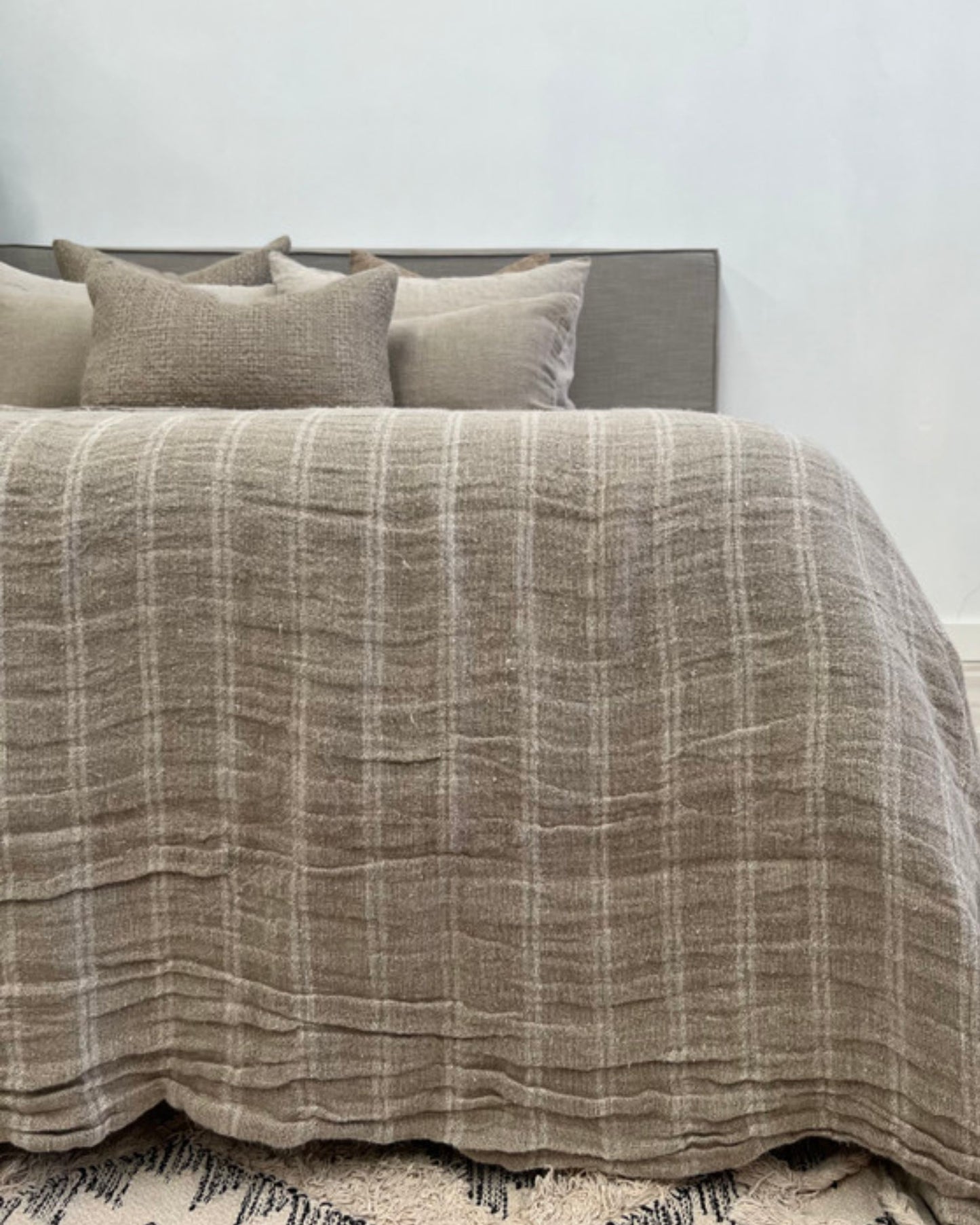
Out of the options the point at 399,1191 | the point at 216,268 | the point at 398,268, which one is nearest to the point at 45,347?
the point at 216,268

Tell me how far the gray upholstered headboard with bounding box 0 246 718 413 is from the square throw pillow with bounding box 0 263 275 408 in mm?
699

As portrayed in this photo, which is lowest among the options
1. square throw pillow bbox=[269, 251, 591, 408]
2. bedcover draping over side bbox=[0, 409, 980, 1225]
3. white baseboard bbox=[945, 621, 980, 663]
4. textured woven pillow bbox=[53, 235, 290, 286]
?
white baseboard bbox=[945, 621, 980, 663]

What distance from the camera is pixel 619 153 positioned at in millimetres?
2480

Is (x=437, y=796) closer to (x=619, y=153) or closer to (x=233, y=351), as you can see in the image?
(x=233, y=351)

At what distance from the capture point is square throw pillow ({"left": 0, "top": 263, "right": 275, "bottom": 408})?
1.90 m

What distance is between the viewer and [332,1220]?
0.80m

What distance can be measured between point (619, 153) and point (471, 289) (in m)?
0.68

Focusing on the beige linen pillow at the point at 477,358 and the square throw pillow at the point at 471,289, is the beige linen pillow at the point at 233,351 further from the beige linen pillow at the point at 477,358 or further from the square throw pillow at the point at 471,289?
the square throw pillow at the point at 471,289

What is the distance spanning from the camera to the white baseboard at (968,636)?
2615 mm

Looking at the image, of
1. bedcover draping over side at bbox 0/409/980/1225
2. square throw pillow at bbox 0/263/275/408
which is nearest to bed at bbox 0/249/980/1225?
bedcover draping over side at bbox 0/409/980/1225

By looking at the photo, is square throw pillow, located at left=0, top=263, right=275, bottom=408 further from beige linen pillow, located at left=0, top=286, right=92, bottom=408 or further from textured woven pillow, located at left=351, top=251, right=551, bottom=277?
textured woven pillow, located at left=351, top=251, right=551, bottom=277

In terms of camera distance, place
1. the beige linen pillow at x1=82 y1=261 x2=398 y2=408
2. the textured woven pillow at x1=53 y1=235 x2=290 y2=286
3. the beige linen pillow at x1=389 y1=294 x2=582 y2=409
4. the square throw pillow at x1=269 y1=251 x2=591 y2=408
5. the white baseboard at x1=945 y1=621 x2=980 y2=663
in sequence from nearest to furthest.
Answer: the beige linen pillow at x1=82 y1=261 x2=398 y2=408, the beige linen pillow at x1=389 y1=294 x2=582 y2=409, the square throw pillow at x1=269 y1=251 x2=591 y2=408, the textured woven pillow at x1=53 y1=235 x2=290 y2=286, the white baseboard at x1=945 y1=621 x2=980 y2=663

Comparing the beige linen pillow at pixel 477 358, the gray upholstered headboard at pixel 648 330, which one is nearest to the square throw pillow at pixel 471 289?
the beige linen pillow at pixel 477 358

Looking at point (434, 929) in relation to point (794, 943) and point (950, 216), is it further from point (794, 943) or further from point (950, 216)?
point (950, 216)
